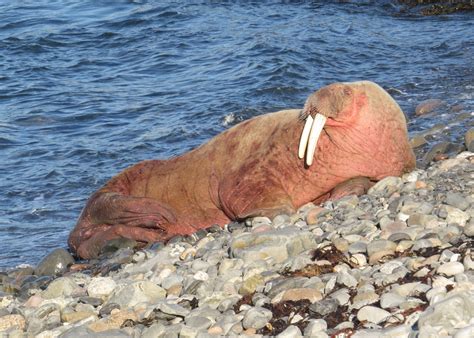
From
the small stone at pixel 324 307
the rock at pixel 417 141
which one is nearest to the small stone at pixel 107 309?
the small stone at pixel 324 307

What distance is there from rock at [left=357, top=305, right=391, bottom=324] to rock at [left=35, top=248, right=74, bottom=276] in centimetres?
447

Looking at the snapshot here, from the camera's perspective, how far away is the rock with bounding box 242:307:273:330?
569 cm

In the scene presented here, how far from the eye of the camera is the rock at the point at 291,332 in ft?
17.6

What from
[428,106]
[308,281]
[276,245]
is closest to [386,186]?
[276,245]

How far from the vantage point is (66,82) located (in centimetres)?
1734

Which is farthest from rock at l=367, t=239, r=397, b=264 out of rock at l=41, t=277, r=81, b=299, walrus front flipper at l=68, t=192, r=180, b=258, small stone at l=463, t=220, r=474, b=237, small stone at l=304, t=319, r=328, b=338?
walrus front flipper at l=68, t=192, r=180, b=258

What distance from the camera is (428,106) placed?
508 inches

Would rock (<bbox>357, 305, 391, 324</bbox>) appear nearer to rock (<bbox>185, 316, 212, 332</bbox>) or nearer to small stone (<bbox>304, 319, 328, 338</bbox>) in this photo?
small stone (<bbox>304, 319, 328, 338</bbox>)

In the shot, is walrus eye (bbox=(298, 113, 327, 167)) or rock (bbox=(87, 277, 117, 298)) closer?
rock (bbox=(87, 277, 117, 298))

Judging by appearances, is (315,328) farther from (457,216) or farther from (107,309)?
(457,216)

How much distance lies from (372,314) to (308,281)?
825 mm

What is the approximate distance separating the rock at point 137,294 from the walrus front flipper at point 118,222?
293cm

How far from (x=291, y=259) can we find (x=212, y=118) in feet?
25.3

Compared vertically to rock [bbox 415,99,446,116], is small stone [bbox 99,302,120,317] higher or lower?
higher
